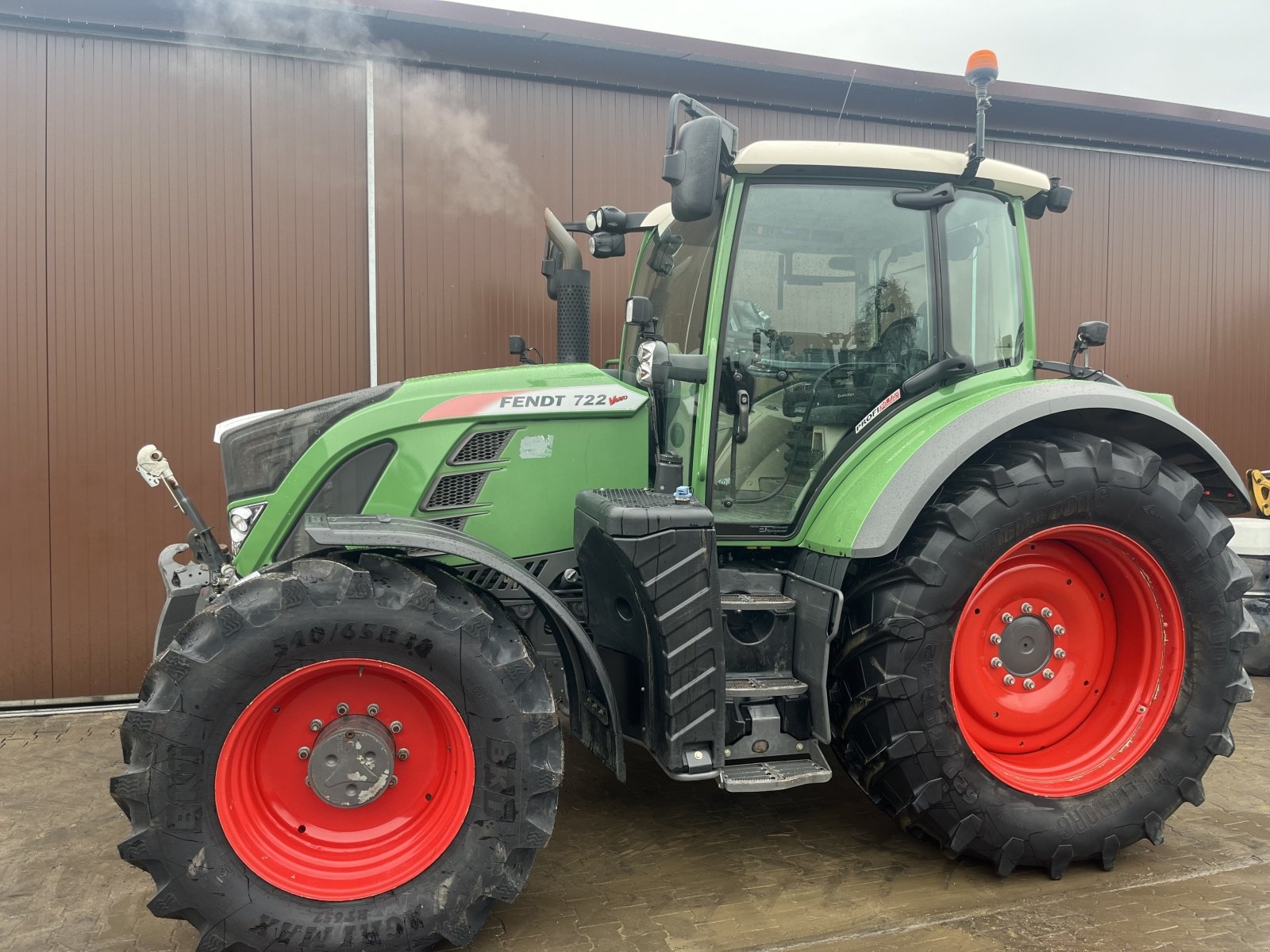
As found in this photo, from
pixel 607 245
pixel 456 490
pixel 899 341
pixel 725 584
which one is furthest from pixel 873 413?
pixel 456 490

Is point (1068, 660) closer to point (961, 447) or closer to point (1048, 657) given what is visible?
point (1048, 657)

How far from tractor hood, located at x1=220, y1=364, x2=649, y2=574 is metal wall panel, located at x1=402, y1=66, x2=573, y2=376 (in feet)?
7.74

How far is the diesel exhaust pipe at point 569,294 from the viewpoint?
4.44 meters

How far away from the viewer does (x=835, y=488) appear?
3.26 m

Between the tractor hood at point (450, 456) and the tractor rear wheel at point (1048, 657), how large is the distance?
42.6 inches

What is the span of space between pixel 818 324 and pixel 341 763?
2204 mm

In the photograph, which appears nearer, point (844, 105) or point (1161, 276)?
point (844, 105)

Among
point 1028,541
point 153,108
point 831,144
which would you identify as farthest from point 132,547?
point 1028,541

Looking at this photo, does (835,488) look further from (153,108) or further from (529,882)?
(153,108)

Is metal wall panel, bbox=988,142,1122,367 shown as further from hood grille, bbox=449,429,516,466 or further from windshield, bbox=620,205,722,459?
hood grille, bbox=449,429,516,466

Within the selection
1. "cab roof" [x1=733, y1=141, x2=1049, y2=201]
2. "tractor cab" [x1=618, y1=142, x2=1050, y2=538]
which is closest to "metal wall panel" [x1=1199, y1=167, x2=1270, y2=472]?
"cab roof" [x1=733, y1=141, x2=1049, y2=201]

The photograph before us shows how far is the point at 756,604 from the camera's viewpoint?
122 inches

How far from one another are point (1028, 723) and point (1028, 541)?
28.5 inches

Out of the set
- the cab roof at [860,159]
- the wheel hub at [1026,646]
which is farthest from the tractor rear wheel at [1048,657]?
the cab roof at [860,159]
